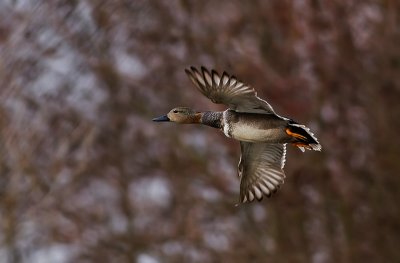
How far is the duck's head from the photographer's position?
702cm

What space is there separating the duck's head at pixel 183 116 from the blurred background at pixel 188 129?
28.1ft

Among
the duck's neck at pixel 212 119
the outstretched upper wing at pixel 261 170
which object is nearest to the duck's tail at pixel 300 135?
the duck's neck at pixel 212 119

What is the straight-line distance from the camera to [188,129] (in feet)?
61.2

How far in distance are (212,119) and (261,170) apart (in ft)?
3.43

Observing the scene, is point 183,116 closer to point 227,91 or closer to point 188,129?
point 227,91

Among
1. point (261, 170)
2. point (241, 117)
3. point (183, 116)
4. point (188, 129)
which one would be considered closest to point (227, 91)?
point (241, 117)

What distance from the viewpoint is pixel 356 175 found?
17.5 m

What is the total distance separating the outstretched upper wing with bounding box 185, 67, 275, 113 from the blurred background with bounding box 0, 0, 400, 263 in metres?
8.78

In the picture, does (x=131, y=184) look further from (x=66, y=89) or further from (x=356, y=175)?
(x=356, y=175)

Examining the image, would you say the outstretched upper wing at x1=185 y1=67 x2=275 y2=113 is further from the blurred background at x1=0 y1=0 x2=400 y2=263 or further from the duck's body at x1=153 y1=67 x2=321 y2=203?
the blurred background at x1=0 y1=0 x2=400 y2=263

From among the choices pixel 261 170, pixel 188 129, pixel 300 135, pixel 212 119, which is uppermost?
pixel 188 129

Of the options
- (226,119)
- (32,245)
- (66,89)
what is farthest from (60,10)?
(226,119)

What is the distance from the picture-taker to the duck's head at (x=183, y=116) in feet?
23.0

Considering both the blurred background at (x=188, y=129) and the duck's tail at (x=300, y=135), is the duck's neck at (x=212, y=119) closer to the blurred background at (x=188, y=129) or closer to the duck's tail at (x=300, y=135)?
the duck's tail at (x=300, y=135)
